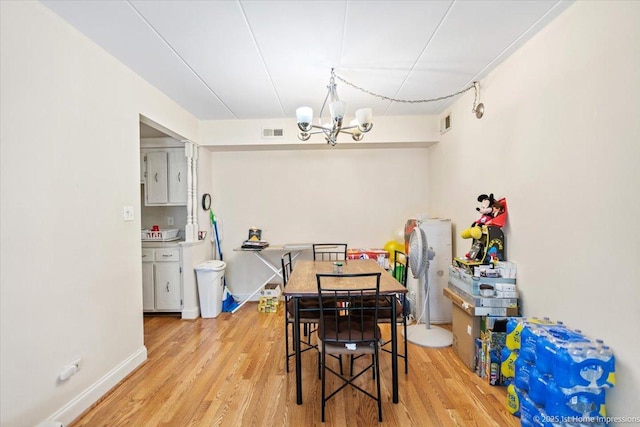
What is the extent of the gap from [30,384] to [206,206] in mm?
2585

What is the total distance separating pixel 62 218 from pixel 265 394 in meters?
1.74

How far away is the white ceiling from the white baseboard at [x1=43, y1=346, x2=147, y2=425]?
2.38 meters

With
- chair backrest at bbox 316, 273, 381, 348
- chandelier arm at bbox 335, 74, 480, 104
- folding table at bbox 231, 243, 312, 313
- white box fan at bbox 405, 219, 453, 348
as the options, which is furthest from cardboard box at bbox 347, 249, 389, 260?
chandelier arm at bbox 335, 74, 480, 104

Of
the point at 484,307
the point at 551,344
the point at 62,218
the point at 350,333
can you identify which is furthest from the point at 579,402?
the point at 62,218

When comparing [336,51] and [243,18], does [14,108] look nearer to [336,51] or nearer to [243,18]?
[243,18]

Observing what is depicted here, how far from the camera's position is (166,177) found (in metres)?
3.84

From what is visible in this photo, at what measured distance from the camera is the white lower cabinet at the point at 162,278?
3611 mm

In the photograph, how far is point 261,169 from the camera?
14.0 feet

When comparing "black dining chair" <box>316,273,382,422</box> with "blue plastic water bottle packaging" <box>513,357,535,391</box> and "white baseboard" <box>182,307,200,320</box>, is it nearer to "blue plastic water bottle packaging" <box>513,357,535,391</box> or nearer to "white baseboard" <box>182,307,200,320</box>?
"blue plastic water bottle packaging" <box>513,357,535,391</box>

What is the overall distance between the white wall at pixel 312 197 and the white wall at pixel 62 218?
1.79 metres

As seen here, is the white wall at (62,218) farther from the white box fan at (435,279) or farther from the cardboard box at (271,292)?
the white box fan at (435,279)

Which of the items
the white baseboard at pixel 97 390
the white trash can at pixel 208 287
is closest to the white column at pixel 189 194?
the white trash can at pixel 208 287

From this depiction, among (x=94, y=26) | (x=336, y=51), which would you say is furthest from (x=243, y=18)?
(x=94, y=26)

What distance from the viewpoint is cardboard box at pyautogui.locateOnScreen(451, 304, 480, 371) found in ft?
7.49
